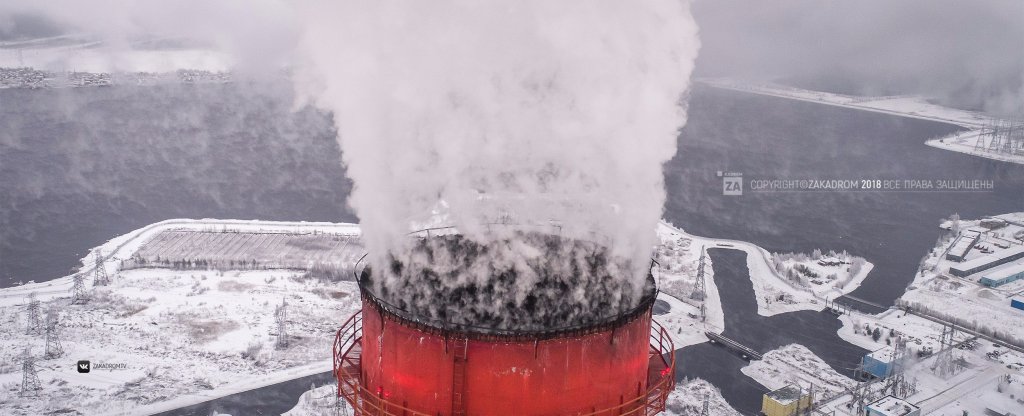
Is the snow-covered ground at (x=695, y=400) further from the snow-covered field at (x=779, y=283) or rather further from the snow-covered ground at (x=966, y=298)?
the snow-covered ground at (x=966, y=298)

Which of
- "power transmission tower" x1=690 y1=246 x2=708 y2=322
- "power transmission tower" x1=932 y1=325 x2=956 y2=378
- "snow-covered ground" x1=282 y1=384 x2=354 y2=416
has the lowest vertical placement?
"snow-covered ground" x1=282 y1=384 x2=354 y2=416

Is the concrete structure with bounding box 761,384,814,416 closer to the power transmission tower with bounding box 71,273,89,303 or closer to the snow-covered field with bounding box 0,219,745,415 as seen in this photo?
the snow-covered field with bounding box 0,219,745,415

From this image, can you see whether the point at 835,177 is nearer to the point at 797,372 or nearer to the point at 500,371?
the point at 797,372

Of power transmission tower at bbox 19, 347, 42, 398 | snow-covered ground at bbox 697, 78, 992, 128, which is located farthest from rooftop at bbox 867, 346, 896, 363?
snow-covered ground at bbox 697, 78, 992, 128

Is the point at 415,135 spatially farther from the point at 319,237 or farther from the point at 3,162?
the point at 3,162

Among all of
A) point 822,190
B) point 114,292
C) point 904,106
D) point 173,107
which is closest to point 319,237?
point 114,292

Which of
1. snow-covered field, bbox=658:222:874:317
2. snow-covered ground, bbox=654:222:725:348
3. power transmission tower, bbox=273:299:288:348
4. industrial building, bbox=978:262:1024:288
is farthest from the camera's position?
industrial building, bbox=978:262:1024:288

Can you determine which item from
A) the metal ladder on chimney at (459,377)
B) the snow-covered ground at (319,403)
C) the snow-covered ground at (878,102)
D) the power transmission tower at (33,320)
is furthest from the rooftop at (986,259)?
the snow-covered ground at (878,102)
